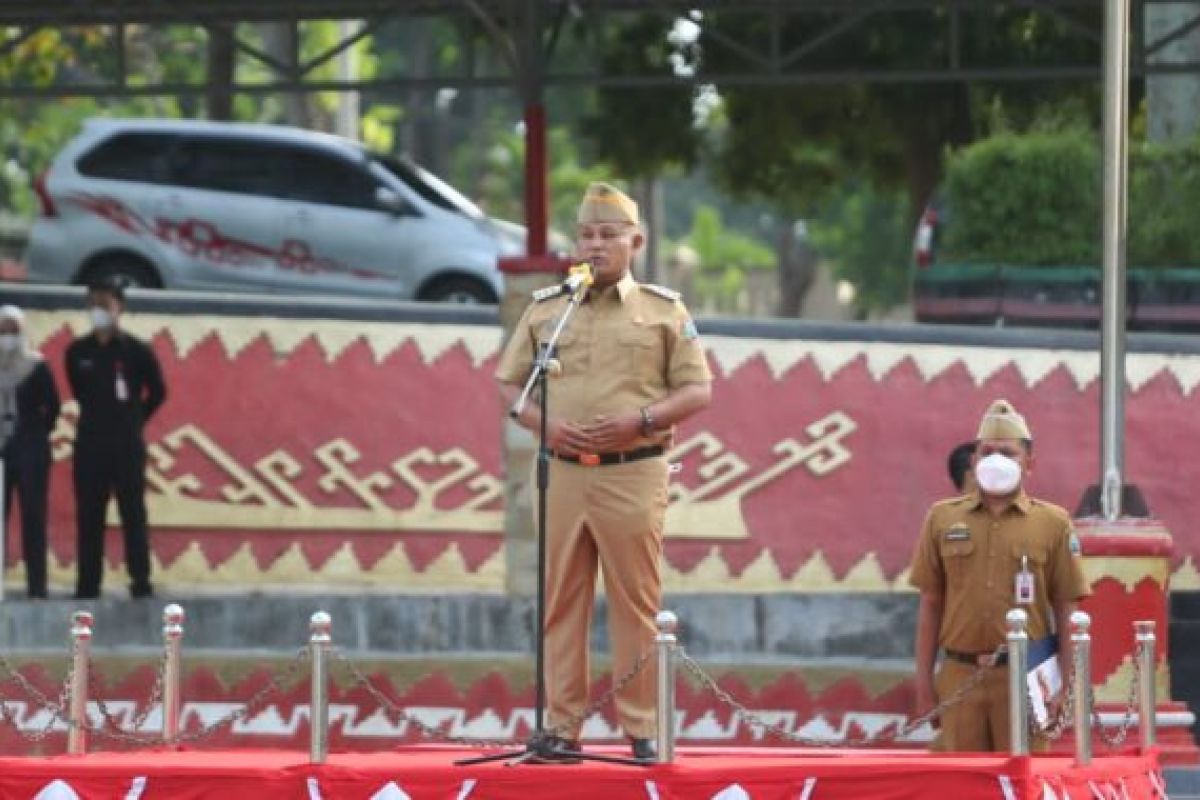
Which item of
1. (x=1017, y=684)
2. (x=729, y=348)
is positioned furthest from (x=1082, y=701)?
(x=729, y=348)

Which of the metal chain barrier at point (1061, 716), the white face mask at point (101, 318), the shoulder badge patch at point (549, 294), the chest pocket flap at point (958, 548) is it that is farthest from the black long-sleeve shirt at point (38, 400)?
the shoulder badge patch at point (549, 294)

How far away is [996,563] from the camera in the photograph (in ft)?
53.0

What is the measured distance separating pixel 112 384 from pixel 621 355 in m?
10.8

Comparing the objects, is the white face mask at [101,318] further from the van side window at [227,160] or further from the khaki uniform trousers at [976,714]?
the khaki uniform trousers at [976,714]

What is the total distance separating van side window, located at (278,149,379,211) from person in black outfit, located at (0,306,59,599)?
8.62m

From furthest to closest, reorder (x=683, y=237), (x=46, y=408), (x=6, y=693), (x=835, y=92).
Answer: (x=683, y=237) → (x=835, y=92) → (x=46, y=408) → (x=6, y=693)

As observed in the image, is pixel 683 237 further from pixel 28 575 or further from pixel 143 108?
pixel 28 575

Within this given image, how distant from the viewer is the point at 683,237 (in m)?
98.1

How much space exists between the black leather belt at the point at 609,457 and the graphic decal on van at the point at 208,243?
19460 mm

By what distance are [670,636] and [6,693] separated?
854 cm

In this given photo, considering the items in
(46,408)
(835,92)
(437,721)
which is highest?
(835,92)

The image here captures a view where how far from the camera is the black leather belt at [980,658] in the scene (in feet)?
52.6

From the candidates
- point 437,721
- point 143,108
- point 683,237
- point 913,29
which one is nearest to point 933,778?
point 437,721

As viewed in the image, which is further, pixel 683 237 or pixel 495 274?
pixel 683 237
